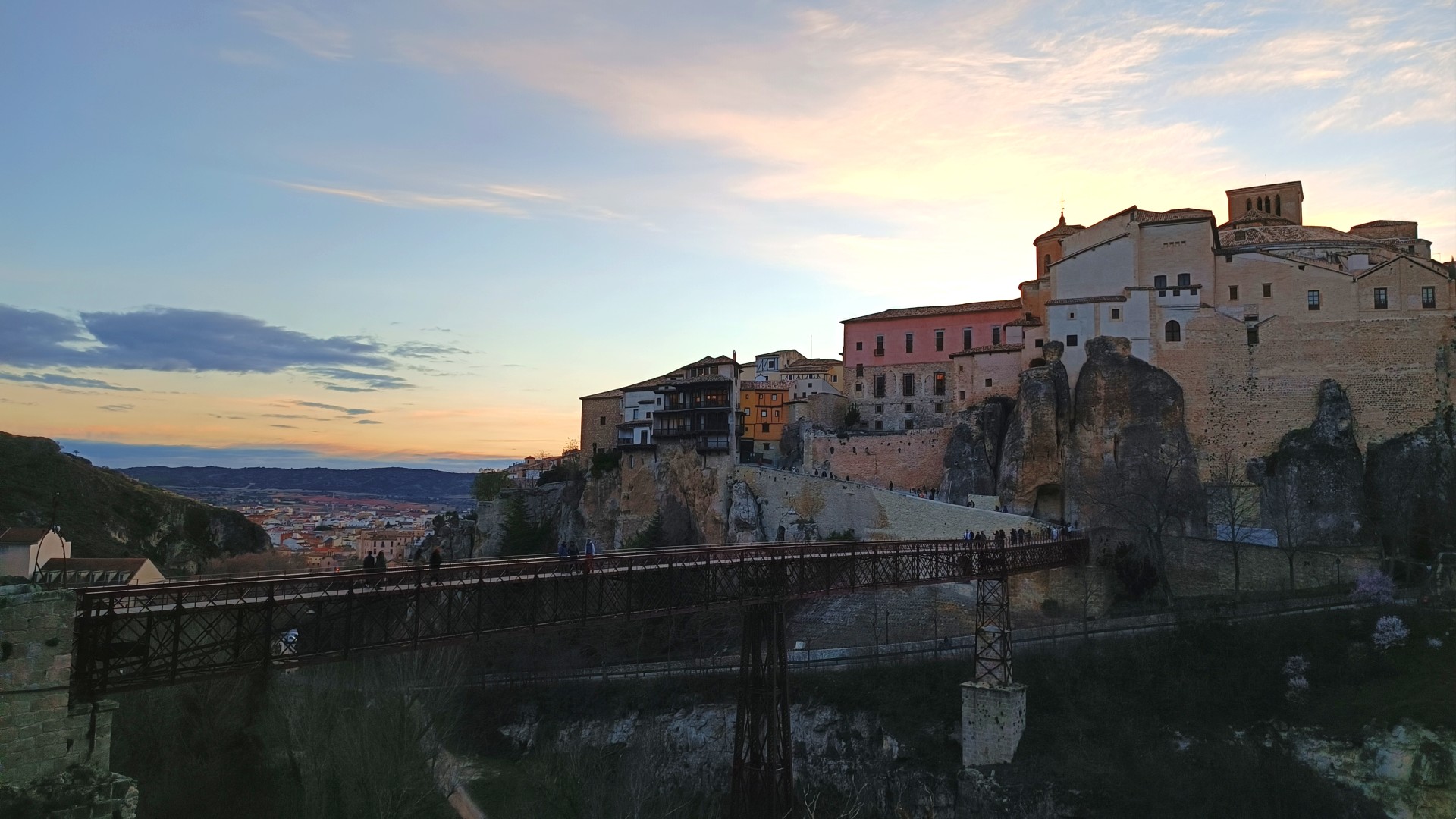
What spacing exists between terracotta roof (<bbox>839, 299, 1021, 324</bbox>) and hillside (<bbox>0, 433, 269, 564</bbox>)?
163 ft

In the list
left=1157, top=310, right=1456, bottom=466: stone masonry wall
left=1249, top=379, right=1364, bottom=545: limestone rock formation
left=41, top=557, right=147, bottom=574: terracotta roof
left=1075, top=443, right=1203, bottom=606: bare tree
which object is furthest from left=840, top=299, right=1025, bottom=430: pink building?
left=41, top=557, right=147, bottom=574: terracotta roof

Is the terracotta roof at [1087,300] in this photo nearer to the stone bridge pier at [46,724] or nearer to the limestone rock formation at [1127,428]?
the limestone rock formation at [1127,428]

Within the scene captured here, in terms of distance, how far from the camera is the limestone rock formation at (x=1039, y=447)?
51594 millimetres

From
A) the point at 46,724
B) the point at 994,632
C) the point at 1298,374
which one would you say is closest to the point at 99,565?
the point at 46,724

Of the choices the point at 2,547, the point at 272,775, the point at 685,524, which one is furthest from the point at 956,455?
the point at 2,547

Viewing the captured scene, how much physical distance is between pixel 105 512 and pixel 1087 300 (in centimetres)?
6377

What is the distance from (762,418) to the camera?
70438mm

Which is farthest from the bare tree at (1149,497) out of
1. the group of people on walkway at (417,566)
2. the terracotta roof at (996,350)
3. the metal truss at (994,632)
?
the group of people on walkway at (417,566)

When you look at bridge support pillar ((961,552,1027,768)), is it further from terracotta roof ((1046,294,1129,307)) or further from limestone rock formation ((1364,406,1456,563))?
terracotta roof ((1046,294,1129,307))

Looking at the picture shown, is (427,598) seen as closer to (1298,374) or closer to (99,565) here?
(99,565)

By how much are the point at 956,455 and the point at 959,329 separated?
14.1 meters

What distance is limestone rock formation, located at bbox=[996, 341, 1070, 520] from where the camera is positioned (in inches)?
2031

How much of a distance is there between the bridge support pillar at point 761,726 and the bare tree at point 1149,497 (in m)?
23.7

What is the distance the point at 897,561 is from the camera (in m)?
32.9
